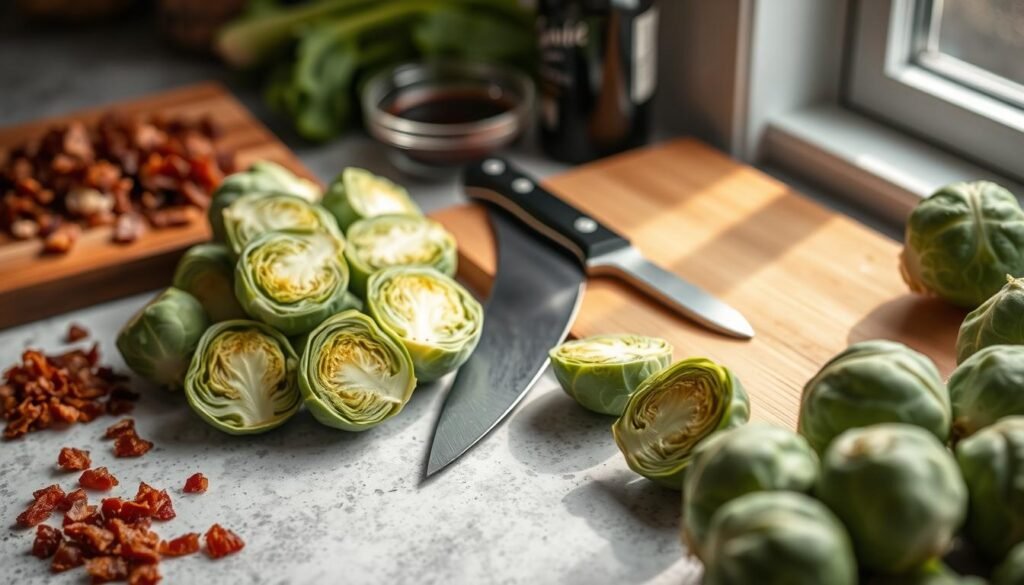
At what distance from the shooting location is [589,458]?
1.32 metres

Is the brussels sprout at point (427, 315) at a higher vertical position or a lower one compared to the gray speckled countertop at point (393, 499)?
higher

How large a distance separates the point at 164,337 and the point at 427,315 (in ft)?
1.06

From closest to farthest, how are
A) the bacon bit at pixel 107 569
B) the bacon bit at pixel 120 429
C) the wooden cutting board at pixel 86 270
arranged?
the bacon bit at pixel 107 569
the bacon bit at pixel 120 429
the wooden cutting board at pixel 86 270

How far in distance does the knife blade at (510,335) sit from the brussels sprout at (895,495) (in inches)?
19.0

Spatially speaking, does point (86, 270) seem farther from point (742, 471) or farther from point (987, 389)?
point (987, 389)

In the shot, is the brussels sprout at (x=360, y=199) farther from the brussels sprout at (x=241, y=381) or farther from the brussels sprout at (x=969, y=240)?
the brussels sprout at (x=969, y=240)

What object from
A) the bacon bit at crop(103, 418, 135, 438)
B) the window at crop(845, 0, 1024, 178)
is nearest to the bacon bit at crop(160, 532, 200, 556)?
the bacon bit at crop(103, 418, 135, 438)

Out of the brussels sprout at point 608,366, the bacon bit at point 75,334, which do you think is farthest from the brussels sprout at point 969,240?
the bacon bit at point 75,334

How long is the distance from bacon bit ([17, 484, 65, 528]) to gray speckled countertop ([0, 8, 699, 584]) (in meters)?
0.01

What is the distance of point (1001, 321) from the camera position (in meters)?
1.22

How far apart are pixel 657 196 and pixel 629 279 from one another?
0.90 ft

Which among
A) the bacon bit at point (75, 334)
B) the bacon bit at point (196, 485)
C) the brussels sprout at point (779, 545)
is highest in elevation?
the brussels sprout at point (779, 545)

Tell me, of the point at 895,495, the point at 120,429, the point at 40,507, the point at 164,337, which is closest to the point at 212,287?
the point at 164,337

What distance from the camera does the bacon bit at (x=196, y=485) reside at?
1303 mm
